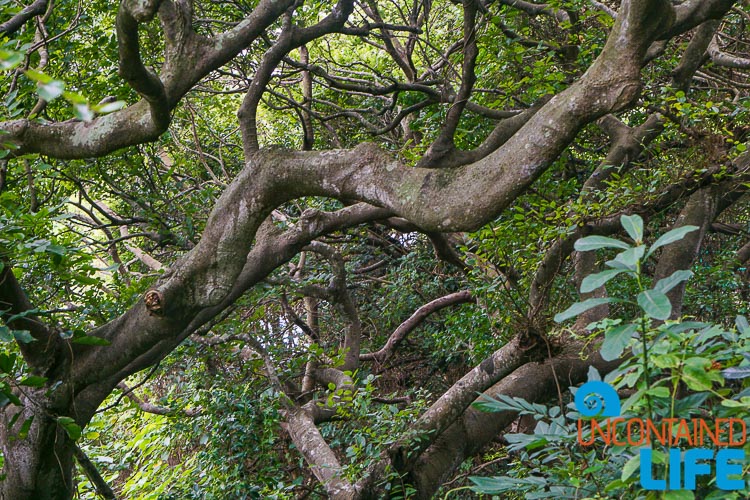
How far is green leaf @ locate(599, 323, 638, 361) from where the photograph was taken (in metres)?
1.49

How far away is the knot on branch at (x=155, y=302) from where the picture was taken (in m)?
3.71

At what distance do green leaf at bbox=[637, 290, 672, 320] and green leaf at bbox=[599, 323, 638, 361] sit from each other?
0.25 ft

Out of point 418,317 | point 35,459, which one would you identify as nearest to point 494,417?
point 418,317

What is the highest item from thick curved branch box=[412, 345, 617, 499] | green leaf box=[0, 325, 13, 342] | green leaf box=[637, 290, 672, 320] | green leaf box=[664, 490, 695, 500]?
green leaf box=[0, 325, 13, 342]

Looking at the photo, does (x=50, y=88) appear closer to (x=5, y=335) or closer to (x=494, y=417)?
→ (x=5, y=335)

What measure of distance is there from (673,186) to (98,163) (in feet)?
13.9

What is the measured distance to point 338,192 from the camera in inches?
140

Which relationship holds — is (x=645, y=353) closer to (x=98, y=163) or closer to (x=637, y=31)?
(x=637, y=31)

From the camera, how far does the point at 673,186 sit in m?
4.64

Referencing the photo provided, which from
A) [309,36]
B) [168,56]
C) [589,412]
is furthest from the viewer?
[309,36]

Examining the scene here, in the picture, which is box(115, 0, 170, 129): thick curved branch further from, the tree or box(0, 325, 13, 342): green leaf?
box(0, 325, 13, 342): green leaf

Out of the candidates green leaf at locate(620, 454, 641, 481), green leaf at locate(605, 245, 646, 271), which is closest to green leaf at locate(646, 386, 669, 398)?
green leaf at locate(620, 454, 641, 481)

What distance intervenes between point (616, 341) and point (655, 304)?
0.40ft

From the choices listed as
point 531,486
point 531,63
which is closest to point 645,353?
point 531,486
